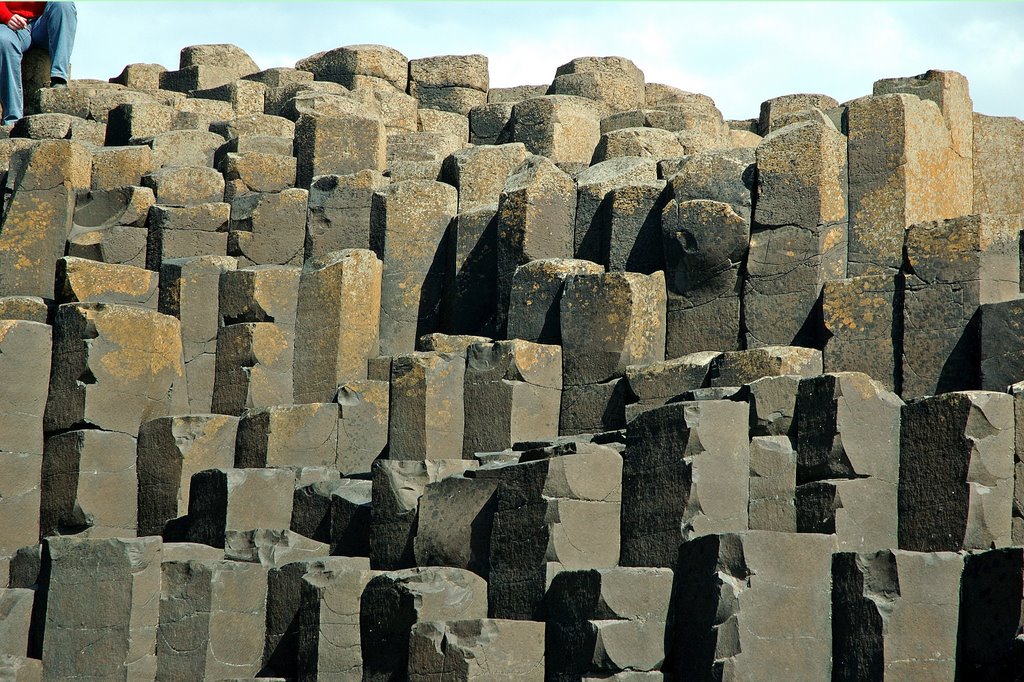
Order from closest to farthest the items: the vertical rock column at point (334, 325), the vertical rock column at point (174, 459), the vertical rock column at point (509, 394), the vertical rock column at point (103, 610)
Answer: the vertical rock column at point (103, 610), the vertical rock column at point (509, 394), the vertical rock column at point (174, 459), the vertical rock column at point (334, 325)

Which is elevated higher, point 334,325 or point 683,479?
point 334,325

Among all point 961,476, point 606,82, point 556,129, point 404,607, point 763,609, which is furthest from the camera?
point 606,82

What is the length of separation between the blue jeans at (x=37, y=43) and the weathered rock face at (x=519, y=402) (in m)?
1.08

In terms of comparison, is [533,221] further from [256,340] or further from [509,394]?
[256,340]

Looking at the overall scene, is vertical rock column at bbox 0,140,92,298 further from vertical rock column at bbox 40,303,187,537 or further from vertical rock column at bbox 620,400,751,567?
vertical rock column at bbox 620,400,751,567

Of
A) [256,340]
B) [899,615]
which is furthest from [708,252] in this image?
[899,615]

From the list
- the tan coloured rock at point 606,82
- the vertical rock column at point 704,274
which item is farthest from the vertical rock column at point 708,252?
the tan coloured rock at point 606,82

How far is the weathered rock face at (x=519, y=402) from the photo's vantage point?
413 inches

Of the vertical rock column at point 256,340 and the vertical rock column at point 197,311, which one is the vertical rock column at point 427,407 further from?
the vertical rock column at point 197,311

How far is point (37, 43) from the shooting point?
1953 centimetres

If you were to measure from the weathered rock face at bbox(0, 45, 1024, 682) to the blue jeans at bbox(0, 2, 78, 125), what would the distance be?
A: 1.08 m

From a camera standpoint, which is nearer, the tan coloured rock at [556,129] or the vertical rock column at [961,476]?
the vertical rock column at [961,476]

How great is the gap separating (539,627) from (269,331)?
526 centimetres

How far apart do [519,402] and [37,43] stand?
9099 mm
